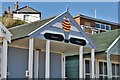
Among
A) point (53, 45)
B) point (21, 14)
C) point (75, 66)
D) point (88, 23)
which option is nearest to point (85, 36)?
point (53, 45)

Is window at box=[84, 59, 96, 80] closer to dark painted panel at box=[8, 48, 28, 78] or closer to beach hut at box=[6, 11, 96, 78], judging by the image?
beach hut at box=[6, 11, 96, 78]

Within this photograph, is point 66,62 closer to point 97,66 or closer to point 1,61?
point 97,66

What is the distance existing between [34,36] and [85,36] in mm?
3684

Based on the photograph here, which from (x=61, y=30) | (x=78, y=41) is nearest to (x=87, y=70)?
(x=78, y=41)

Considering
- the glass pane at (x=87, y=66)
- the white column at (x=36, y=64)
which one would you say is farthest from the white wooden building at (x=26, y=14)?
the white column at (x=36, y=64)

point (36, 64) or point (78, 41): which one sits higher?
point (78, 41)

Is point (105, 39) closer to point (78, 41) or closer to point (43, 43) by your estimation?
point (78, 41)

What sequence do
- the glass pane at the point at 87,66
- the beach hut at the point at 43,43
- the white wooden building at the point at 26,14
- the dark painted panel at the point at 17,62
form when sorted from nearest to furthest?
the beach hut at the point at 43,43
the dark painted panel at the point at 17,62
the glass pane at the point at 87,66
the white wooden building at the point at 26,14

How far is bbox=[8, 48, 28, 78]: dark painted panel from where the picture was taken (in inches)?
635

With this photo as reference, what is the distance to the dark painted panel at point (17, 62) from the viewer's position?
16.1 metres

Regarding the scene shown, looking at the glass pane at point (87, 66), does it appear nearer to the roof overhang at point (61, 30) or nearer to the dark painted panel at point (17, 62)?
the roof overhang at point (61, 30)

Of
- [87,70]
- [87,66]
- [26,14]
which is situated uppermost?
[26,14]

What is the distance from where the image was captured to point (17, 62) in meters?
16.5

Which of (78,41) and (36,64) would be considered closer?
(78,41)
